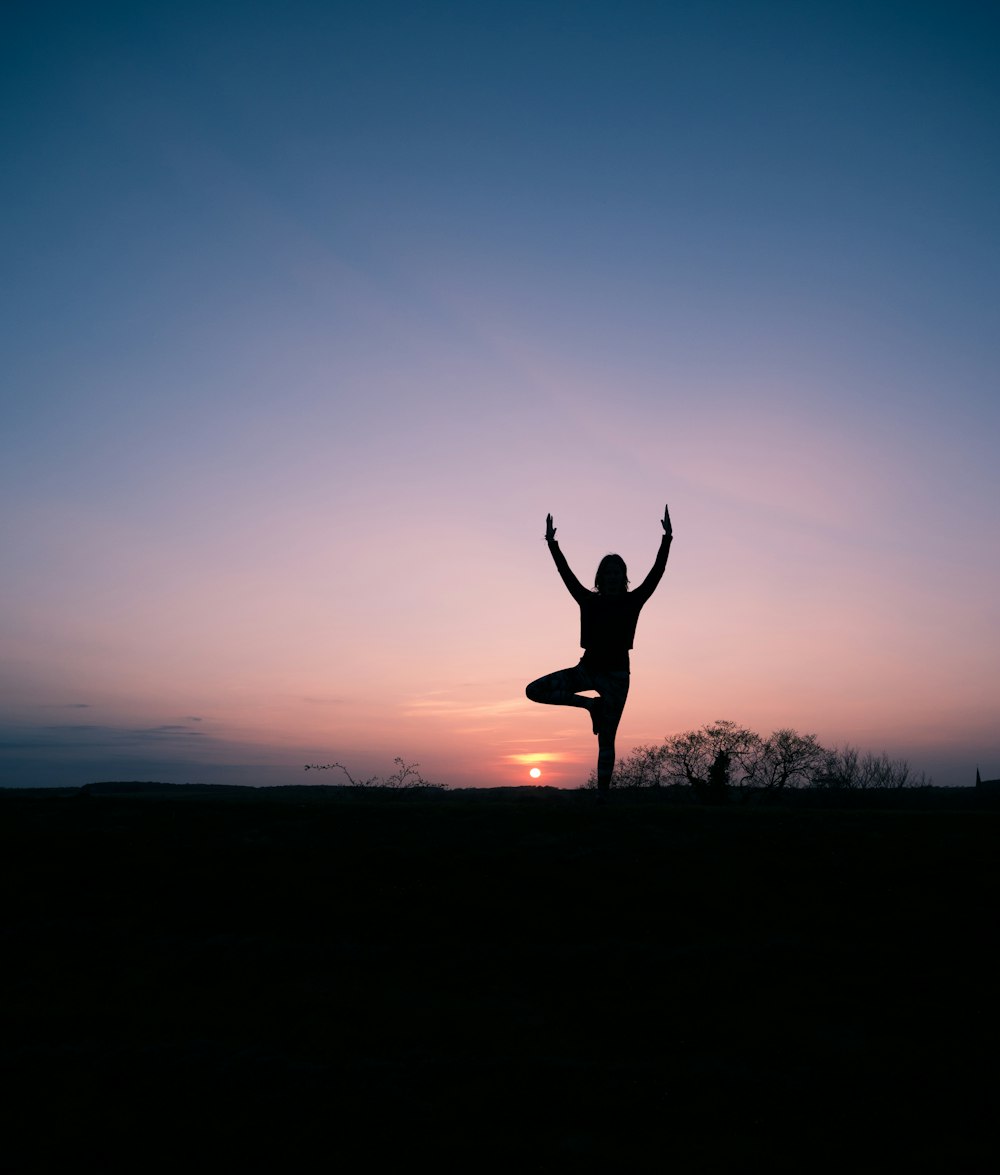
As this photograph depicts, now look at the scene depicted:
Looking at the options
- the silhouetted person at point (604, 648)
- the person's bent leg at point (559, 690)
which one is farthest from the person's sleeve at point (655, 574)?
the person's bent leg at point (559, 690)

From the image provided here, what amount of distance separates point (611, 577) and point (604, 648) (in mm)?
980


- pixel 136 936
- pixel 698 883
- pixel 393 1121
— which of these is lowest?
pixel 393 1121

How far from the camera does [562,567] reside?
11562mm

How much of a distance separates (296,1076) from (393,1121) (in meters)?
0.73

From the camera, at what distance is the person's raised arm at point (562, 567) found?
11.5 meters

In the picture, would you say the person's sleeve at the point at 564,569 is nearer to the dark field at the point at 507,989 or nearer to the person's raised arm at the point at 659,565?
the person's raised arm at the point at 659,565

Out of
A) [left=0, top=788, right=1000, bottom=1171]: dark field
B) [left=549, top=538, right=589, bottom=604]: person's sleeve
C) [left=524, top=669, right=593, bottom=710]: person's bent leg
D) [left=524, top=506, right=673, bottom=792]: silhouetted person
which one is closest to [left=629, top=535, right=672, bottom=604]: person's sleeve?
[left=524, top=506, right=673, bottom=792]: silhouetted person

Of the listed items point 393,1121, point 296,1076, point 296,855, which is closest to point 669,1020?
point 393,1121

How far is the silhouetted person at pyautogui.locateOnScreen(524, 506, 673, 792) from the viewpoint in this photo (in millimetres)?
11078

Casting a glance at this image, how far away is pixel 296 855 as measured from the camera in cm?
795

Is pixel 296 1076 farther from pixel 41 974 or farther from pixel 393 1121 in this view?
pixel 41 974

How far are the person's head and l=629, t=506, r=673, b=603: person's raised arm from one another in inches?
8.9

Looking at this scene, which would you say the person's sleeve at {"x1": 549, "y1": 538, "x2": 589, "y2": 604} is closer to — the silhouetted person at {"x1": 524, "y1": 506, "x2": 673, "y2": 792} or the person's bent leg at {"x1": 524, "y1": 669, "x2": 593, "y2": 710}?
the silhouetted person at {"x1": 524, "y1": 506, "x2": 673, "y2": 792}

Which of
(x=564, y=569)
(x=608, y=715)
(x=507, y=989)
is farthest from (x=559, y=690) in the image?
(x=507, y=989)
